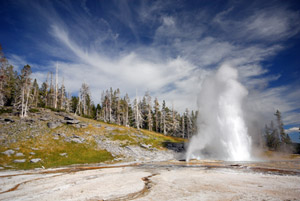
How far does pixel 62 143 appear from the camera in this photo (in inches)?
1426

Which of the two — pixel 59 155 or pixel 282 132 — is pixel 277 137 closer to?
pixel 282 132

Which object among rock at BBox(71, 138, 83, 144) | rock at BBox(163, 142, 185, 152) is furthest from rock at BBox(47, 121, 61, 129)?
rock at BBox(163, 142, 185, 152)

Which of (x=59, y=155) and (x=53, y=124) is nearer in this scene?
(x=59, y=155)

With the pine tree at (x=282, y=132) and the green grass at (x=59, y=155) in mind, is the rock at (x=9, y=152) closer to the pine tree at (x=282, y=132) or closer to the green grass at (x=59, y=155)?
the green grass at (x=59, y=155)

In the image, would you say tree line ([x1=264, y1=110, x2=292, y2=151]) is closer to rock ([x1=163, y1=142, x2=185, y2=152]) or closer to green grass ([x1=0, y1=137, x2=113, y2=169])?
rock ([x1=163, y1=142, x2=185, y2=152])

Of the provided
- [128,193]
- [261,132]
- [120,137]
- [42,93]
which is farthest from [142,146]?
[42,93]

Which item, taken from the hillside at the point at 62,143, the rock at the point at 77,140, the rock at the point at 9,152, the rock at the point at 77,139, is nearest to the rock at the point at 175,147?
the hillside at the point at 62,143

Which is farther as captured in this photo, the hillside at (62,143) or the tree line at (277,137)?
the tree line at (277,137)

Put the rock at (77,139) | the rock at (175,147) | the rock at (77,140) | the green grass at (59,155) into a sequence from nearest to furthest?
the green grass at (59,155), the rock at (77,140), the rock at (77,139), the rock at (175,147)

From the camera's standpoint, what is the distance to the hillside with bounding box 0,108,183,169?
2925 centimetres

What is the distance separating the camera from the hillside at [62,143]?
2925 centimetres

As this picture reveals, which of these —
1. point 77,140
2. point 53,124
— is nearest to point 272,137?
point 77,140

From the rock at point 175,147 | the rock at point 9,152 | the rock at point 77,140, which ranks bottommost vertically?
the rock at point 175,147

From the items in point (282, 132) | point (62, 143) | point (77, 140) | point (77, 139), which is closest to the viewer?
point (62, 143)
